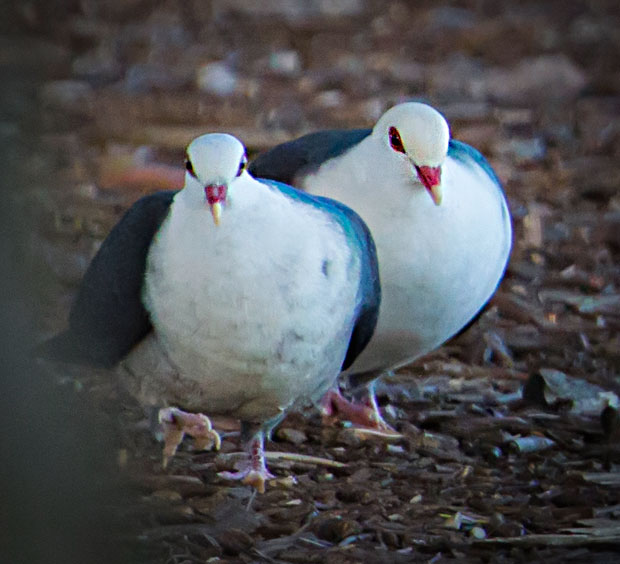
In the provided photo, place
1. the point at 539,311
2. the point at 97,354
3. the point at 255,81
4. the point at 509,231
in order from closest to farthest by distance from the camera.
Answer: the point at 97,354 < the point at 509,231 < the point at 539,311 < the point at 255,81

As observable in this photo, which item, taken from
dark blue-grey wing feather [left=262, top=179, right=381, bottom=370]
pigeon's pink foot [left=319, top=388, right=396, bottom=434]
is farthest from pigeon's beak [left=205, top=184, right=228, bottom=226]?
pigeon's pink foot [left=319, top=388, right=396, bottom=434]

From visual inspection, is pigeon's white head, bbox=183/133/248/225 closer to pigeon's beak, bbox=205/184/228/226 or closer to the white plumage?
pigeon's beak, bbox=205/184/228/226

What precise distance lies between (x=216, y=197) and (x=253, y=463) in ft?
3.50

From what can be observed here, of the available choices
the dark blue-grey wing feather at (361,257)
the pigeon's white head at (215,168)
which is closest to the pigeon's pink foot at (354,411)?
the dark blue-grey wing feather at (361,257)

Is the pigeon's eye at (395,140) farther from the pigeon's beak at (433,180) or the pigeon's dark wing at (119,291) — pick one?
the pigeon's dark wing at (119,291)

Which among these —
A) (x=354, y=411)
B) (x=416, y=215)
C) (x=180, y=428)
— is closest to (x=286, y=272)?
(x=416, y=215)

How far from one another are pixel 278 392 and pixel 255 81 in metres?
5.11

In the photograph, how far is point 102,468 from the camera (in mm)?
1350

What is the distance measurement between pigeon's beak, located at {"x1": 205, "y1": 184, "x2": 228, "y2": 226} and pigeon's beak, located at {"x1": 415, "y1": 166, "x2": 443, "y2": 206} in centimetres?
75

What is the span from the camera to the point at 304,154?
4.16 metres

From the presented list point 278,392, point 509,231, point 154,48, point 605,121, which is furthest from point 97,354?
point 154,48

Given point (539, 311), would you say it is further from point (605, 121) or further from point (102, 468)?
point (102, 468)

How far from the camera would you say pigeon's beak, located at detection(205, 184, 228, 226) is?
326 centimetres

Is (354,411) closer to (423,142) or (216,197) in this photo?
(423,142)
